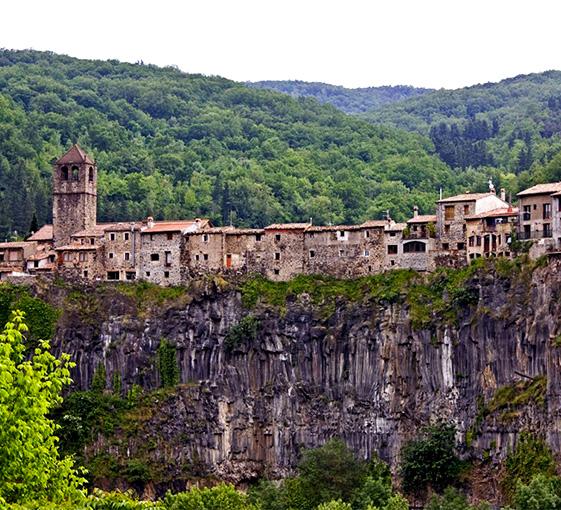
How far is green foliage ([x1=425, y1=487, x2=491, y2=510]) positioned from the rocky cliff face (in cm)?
394

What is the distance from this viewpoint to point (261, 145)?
593 feet

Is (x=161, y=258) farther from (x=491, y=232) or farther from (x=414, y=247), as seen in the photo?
(x=491, y=232)

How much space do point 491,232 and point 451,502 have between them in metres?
19.6

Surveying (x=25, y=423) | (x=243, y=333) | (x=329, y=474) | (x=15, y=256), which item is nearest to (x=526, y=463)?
(x=329, y=474)

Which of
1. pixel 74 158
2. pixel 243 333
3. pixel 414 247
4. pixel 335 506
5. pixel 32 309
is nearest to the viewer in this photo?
pixel 335 506

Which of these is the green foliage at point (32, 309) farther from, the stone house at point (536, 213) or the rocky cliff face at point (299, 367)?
the stone house at point (536, 213)

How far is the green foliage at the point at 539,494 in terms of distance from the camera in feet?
259

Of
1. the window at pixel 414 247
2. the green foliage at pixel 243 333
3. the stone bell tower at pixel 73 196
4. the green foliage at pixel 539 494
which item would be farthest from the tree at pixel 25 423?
the stone bell tower at pixel 73 196

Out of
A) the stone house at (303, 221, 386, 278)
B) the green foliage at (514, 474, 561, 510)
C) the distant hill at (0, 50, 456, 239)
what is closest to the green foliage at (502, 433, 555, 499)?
the green foliage at (514, 474, 561, 510)

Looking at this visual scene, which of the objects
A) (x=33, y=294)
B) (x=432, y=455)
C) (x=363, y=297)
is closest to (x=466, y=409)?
(x=432, y=455)

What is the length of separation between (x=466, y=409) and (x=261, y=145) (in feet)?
298

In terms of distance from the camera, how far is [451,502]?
8625cm

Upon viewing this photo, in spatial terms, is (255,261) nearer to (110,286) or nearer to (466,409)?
(110,286)

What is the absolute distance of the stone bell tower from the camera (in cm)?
10938
